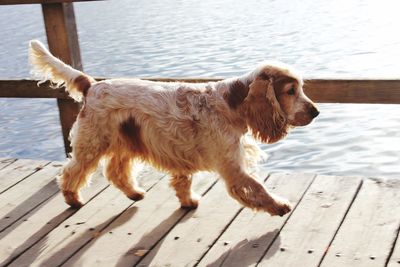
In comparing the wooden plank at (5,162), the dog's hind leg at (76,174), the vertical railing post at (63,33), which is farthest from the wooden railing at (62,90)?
the dog's hind leg at (76,174)

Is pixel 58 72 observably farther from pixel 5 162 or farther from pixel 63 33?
pixel 5 162

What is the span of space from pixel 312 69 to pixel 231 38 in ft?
10.2

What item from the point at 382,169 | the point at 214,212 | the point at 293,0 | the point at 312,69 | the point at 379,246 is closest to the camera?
the point at 379,246

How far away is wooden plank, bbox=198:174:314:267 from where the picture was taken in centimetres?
354

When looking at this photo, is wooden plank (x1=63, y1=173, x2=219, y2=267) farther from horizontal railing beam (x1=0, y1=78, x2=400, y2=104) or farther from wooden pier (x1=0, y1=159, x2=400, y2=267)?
horizontal railing beam (x1=0, y1=78, x2=400, y2=104)

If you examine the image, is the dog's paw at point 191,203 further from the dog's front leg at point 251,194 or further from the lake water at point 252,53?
the lake water at point 252,53

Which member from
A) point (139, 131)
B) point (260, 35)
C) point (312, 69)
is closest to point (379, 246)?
point (139, 131)

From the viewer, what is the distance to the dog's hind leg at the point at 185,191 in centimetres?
421

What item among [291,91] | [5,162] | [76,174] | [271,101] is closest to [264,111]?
[271,101]

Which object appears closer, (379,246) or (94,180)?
(379,246)

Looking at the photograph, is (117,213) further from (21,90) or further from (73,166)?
(21,90)

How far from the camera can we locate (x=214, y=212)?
4.17 meters

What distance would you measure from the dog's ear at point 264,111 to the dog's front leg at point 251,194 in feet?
0.89

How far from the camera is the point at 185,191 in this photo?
4199mm
